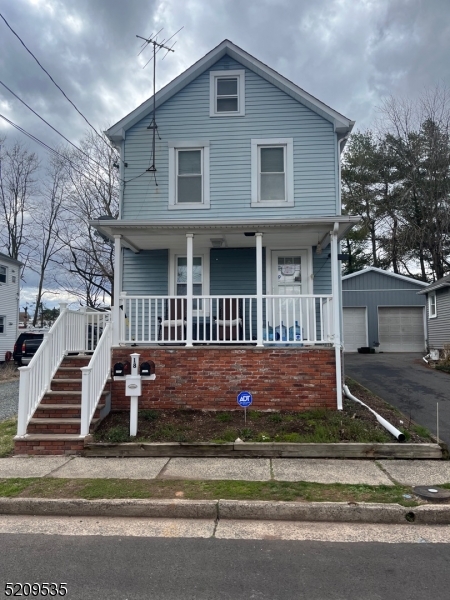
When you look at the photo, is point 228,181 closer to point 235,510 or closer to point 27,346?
point 235,510

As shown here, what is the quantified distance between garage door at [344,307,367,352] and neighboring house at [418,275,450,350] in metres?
2.97

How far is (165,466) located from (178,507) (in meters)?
1.43

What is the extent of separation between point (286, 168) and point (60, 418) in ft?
25.0

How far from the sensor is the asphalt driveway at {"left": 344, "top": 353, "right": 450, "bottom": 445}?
8555 mm

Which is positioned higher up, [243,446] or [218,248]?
[218,248]

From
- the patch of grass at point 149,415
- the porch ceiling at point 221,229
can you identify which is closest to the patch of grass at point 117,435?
the patch of grass at point 149,415

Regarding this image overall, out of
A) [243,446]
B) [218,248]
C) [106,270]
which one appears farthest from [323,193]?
[106,270]

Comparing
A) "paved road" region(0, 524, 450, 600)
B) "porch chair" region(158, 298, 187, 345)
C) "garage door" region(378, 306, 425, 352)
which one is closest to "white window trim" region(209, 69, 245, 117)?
"porch chair" region(158, 298, 187, 345)

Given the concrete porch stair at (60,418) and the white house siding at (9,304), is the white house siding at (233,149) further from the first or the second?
the white house siding at (9,304)

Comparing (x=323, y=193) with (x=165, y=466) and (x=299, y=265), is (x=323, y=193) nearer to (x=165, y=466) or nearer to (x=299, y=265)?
(x=299, y=265)

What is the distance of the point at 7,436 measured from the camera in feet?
24.8

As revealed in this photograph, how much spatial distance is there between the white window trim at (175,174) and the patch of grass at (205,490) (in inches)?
283

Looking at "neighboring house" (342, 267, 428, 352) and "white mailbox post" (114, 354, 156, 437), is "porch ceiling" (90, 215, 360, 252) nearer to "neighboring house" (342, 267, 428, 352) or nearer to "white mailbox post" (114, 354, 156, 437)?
"white mailbox post" (114, 354, 156, 437)

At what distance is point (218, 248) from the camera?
10703 mm
